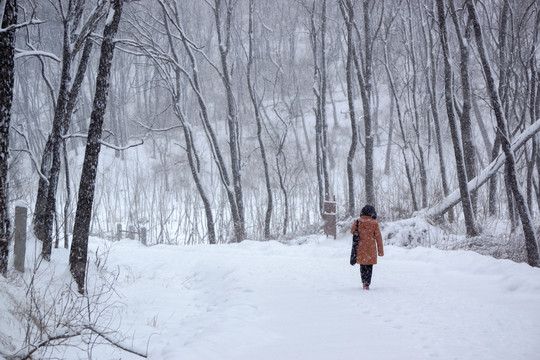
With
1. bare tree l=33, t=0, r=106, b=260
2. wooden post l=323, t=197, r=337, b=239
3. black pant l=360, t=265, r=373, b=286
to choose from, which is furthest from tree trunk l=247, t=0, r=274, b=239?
black pant l=360, t=265, r=373, b=286

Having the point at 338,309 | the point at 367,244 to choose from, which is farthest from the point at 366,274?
the point at 338,309

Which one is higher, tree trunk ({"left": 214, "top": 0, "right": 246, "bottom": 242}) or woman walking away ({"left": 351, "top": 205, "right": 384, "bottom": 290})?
tree trunk ({"left": 214, "top": 0, "right": 246, "bottom": 242})

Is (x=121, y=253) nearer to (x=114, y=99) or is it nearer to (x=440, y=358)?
(x=440, y=358)

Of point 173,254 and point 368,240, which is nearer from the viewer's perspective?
point 368,240

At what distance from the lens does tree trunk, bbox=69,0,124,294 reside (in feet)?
22.5

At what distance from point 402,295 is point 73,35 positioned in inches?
352

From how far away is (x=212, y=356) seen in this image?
385 centimetres

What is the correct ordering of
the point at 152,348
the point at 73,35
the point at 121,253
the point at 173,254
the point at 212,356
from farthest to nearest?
1. the point at 121,253
2. the point at 173,254
3. the point at 73,35
4. the point at 152,348
5. the point at 212,356

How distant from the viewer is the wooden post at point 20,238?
6.91 metres

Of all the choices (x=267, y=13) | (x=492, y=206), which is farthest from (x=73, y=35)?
(x=267, y=13)

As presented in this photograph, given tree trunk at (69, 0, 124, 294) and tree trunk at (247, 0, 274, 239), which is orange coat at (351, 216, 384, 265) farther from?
tree trunk at (247, 0, 274, 239)

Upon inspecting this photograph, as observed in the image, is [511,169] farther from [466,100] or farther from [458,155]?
[466,100]

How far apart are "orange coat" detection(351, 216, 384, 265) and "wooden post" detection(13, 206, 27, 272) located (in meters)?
5.65

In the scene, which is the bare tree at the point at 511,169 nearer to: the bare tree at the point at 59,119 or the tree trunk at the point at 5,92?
the tree trunk at the point at 5,92
